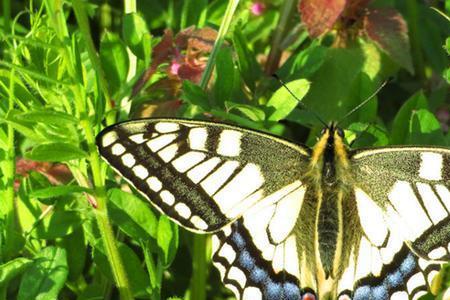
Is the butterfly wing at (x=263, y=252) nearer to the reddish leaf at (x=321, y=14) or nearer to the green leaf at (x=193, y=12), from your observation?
the reddish leaf at (x=321, y=14)

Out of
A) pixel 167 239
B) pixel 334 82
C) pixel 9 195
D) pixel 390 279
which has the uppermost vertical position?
pixel 334 82

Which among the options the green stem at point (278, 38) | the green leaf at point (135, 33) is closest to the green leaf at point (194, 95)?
the green leaf at point (135, 33)

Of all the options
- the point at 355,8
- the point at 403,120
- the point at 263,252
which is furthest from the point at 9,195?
the point at 355,8

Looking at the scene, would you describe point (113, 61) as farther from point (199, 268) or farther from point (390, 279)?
point (390, 279)

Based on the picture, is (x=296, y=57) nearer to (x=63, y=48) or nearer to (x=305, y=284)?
(x=305, y=284)

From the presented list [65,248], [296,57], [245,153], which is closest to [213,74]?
[296,57]

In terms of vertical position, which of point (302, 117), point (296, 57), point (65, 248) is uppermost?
point (296, 57)
